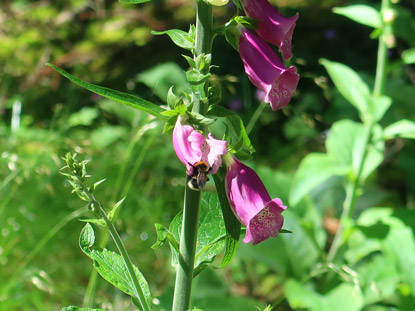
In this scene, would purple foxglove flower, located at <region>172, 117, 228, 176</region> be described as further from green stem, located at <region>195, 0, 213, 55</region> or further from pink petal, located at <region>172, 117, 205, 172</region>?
green stem, located at <region>195, 0, 213, 55</region>

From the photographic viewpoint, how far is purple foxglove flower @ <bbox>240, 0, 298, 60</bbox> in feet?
2.37

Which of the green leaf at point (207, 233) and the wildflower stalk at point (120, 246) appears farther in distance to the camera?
the green leaf at point (207, 233)

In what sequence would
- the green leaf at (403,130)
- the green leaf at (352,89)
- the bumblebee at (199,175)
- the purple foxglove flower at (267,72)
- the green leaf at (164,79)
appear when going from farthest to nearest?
the green leaf at (164,79)
the green leaf at (352,89)
the green leaf at (403,130)
the purple foxglove flower at (267,72)
the bumblebee at (199,175)

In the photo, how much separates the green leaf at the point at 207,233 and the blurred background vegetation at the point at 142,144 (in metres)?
0.22

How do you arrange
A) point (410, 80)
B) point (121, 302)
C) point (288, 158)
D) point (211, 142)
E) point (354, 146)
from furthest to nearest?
1. point (410, 80)
2. point (288, 158)
3. point (354, 146)
4. point (121, 302)
5. point (211, 142)

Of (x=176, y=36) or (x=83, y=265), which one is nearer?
(x=176, y=36)

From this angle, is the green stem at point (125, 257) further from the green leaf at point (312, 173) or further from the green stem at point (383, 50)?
the green stem at point (383, 50)

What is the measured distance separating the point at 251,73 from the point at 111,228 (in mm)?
288

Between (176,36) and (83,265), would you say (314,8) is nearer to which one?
(83,265)

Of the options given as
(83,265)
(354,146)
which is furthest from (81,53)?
(354,146)

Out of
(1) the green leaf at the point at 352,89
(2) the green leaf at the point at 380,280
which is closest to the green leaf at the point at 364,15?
(1) the green leaf at the point at 352,89

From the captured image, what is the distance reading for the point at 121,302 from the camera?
1568 mm

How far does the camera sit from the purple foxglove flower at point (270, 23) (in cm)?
72

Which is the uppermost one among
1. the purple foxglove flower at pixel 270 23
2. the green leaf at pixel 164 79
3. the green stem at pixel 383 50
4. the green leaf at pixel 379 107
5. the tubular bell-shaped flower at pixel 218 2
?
the tubular bell-shaped flower at pixel 218 2
